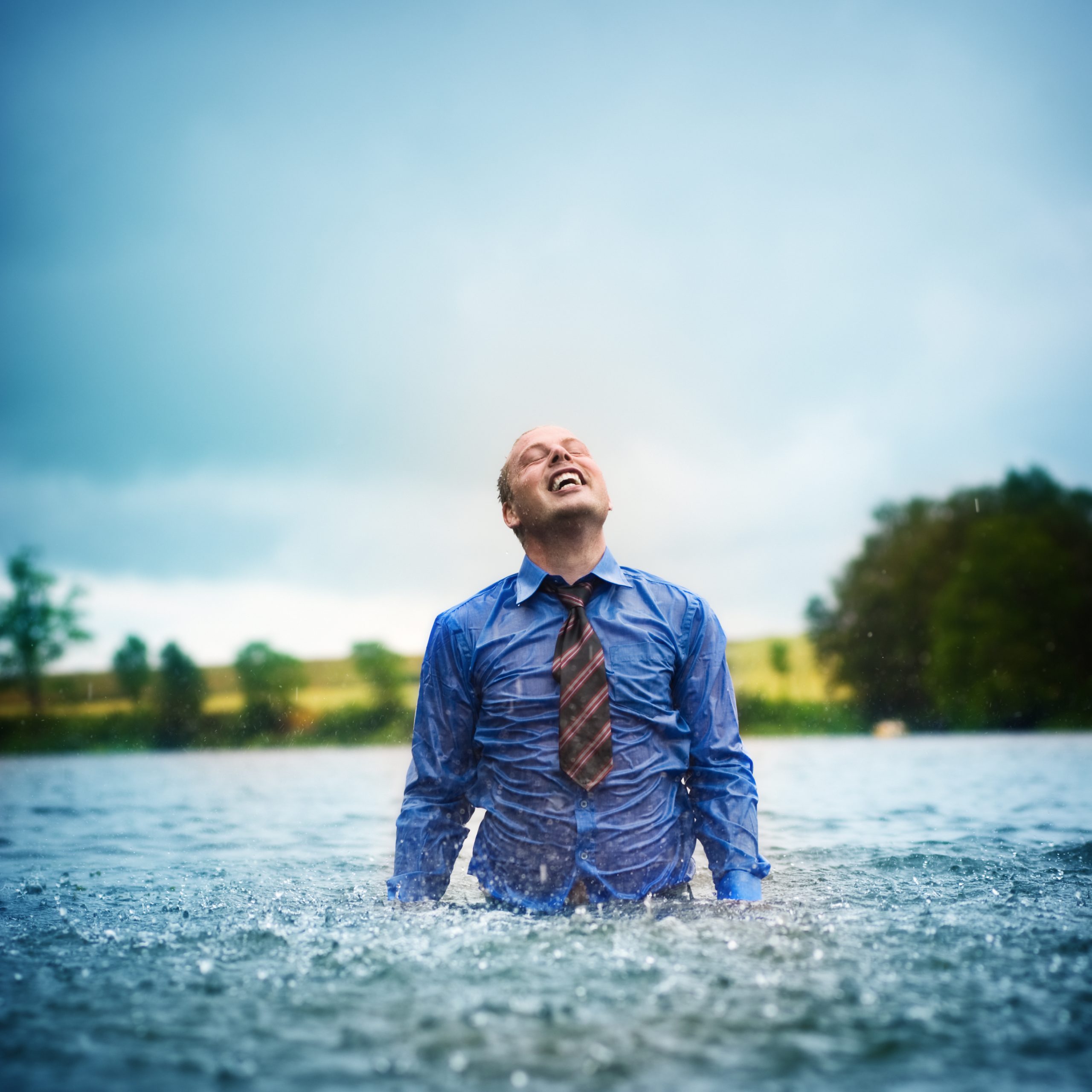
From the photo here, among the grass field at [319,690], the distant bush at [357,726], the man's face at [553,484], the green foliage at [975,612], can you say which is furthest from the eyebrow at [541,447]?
the green foliage at [975,612]

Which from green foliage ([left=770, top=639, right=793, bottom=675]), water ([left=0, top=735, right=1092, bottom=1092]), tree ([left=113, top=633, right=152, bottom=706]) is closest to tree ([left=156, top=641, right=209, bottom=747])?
tree ([left=113, top=633, right=152, bottom=706])

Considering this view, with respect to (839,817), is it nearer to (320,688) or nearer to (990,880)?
(990,880)

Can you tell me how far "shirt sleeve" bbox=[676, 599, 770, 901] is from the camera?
4215mm

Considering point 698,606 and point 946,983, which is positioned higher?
point 698,606

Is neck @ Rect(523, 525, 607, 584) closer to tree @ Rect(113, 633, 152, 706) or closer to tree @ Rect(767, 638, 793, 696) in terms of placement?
tree @ Rect(113, 633, 152, 706)

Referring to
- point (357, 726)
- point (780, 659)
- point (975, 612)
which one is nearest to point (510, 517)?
point (357, 726)

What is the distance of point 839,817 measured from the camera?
1005 centimetres

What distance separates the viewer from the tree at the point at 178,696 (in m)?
45.7

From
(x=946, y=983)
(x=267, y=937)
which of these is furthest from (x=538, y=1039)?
(x=267, y=937)

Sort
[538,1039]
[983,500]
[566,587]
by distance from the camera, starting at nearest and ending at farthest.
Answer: [538,1039]
[566,587]
[983,500]

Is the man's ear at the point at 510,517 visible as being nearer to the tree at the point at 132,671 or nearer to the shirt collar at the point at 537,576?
the shirt collar at the point at 537,576

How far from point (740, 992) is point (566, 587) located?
182 cm

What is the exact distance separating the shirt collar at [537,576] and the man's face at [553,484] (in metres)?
0.15

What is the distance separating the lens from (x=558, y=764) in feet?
13.4
